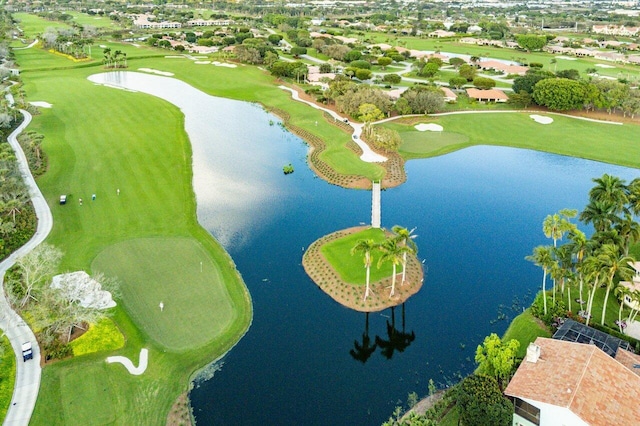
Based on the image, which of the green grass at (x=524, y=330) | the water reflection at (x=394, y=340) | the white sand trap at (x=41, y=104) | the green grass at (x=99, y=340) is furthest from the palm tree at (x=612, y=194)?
the white sand trap at (x=41, y=104)

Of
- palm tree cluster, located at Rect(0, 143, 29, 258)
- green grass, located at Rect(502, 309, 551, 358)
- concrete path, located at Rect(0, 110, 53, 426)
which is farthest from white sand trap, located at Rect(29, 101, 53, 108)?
green grass, located at Rect(502, 309, 551, 358)

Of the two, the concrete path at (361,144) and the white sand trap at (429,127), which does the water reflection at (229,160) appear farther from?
the white sand trap at (429,127)

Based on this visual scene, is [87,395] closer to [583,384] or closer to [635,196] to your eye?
[583,384]

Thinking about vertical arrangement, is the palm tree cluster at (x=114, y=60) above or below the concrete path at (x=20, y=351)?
above

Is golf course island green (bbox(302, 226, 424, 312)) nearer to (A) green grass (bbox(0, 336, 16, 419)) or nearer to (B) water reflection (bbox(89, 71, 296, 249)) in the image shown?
(B) water reflection (bbox(89, 71, 296, 249))

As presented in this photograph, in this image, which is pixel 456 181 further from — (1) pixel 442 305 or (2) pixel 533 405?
(2) pixel 533 405

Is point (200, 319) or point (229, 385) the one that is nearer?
point (229, 385)

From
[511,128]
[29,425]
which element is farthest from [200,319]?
[511,128]
